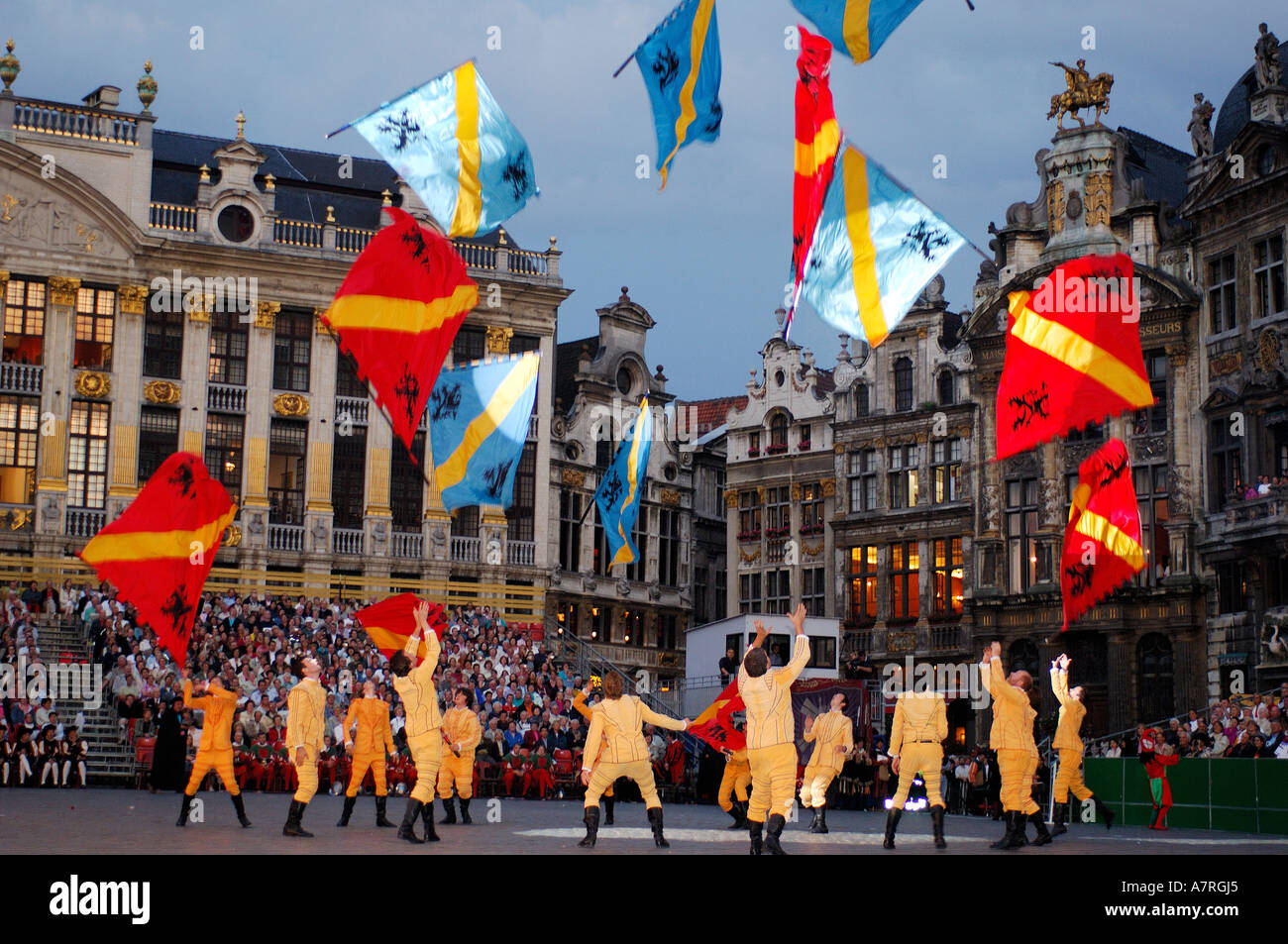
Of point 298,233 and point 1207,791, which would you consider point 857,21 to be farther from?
point 298,233

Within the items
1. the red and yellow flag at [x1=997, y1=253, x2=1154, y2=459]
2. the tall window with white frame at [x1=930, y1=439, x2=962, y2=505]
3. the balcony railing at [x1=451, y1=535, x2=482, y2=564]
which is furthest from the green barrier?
the balcony railing at [x1=451, y1=535, x2=482, y2=564]

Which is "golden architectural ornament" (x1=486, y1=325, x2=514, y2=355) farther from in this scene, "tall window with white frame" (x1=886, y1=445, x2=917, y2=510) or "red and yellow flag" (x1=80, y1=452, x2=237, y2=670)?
"red and yellow flag" (x1=80, y1=452, x2=237, y2=670)

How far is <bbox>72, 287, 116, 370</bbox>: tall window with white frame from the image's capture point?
44.0 metres

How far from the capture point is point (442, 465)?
22062 mm

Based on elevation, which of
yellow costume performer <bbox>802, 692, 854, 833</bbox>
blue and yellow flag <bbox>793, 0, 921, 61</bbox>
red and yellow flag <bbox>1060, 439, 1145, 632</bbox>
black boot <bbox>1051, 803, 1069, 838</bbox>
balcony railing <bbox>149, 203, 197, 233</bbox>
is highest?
balcony railing <bbox>149, 203, 197, 233</bbox>

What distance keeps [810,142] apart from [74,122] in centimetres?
3151

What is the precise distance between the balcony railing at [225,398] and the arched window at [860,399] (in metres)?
18.4

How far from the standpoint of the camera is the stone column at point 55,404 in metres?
42.7

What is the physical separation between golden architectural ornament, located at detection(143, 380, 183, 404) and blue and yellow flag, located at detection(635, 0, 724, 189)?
2792 centimetres

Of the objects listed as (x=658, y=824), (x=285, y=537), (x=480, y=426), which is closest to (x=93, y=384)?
(x=285, y=537)

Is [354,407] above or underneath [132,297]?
underneath

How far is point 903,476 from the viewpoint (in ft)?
164
